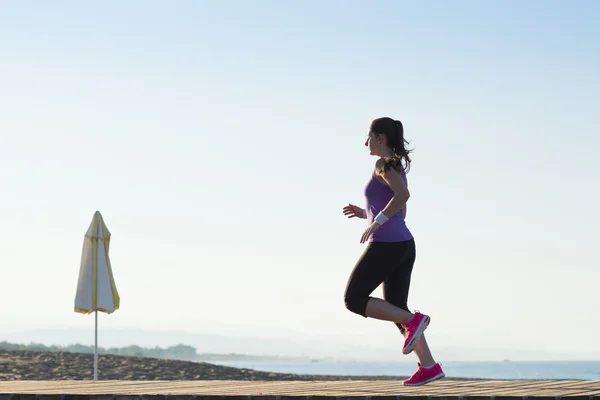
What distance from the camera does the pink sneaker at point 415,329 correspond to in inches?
282

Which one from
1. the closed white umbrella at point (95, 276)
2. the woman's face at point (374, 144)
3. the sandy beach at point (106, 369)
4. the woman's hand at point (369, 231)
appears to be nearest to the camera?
the woman's hand at point (369, 231)

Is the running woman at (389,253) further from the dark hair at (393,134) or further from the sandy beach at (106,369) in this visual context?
the sandy beach at (106,369)

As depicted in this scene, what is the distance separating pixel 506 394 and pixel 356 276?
1541mm

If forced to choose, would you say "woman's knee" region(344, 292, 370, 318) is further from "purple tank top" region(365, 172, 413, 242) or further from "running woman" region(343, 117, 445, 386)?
"purple tank top" region(365, 172, 413, 242)

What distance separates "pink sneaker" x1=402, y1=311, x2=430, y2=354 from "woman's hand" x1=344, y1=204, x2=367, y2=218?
3.35 ft

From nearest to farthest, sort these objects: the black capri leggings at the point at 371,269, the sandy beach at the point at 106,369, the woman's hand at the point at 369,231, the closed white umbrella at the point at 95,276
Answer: the woman's hand at the point at 369,231
the black capri leggings at the point at 371,269
the closed white umbrella at the point at 95,276
the sandy beach at the point at 106,369

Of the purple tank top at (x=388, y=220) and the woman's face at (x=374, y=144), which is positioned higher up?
the woman's face at (x=374, y=144)

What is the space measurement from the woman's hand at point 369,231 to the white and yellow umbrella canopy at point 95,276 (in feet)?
27.3

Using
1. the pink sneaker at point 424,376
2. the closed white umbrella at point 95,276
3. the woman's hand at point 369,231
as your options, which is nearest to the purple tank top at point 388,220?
the woman's hand at point 369,231

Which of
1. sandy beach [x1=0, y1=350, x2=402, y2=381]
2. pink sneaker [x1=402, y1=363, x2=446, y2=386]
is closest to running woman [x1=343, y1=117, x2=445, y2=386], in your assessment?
pink sneaker [x1=402, y1=363, x2=446, y2=386]

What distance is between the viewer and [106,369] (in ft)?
63.2

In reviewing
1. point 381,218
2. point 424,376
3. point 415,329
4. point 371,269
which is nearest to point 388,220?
point 381,218

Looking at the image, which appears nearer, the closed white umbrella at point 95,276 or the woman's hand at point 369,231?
the woman's hand at point 369,231

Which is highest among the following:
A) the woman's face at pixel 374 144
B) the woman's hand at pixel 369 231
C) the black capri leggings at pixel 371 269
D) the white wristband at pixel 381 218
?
the woman's face at pixel 374 144
